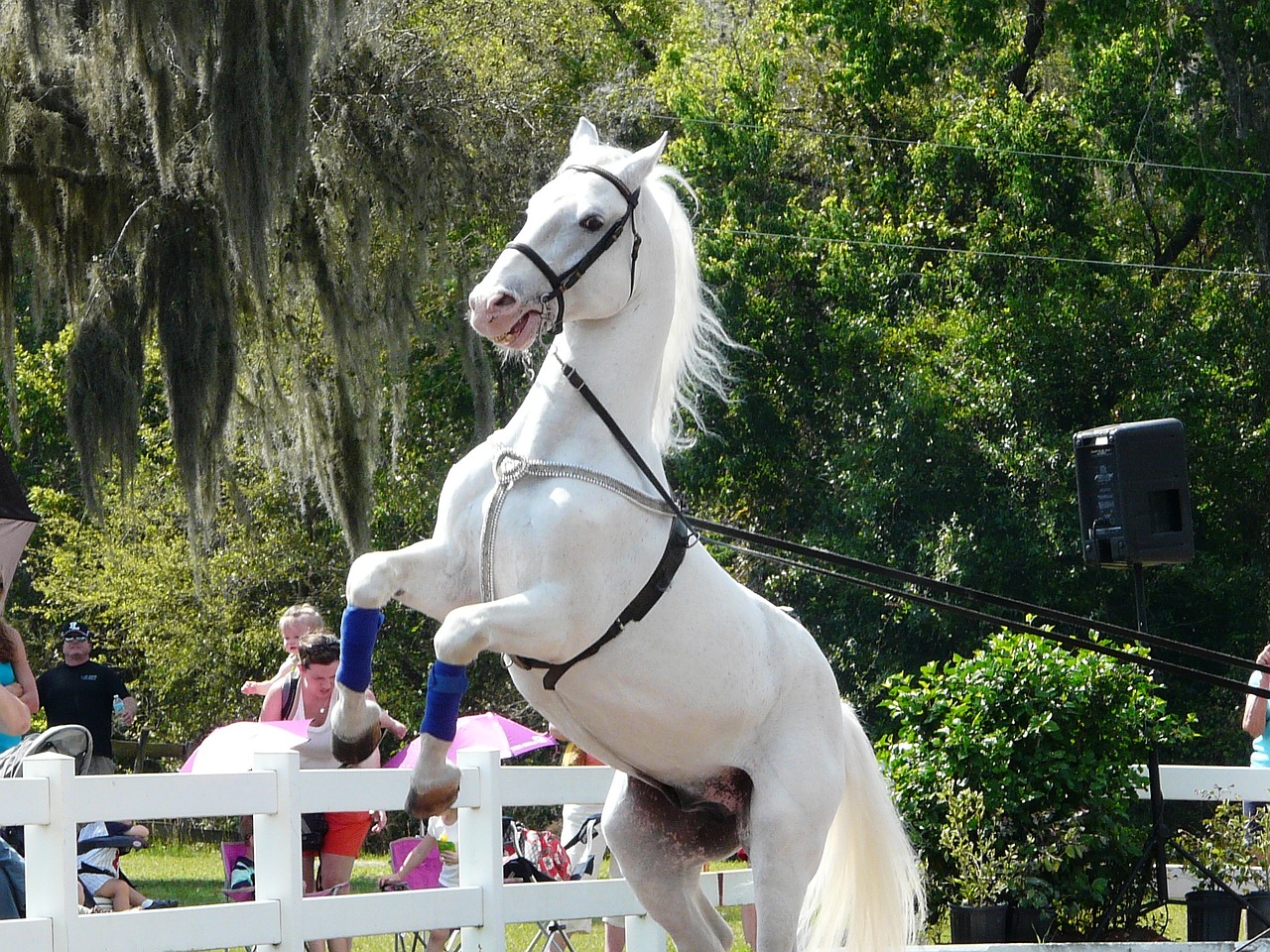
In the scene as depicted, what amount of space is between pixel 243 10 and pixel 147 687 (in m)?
11.6

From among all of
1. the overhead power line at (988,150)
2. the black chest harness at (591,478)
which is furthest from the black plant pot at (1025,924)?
the overhead power line at (988,150)

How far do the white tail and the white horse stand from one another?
39cm

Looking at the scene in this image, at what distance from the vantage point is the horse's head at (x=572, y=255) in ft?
10.9

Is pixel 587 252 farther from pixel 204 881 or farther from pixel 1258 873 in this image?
pixel 204 881

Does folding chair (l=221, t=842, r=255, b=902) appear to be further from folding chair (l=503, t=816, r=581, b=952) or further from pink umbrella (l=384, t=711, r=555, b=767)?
folding chair (l=503, t=816, r=581, b=952)

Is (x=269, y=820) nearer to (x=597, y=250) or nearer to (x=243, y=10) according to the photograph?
(x=597, y=250)

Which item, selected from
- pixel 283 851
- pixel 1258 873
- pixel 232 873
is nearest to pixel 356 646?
pixel 283 851

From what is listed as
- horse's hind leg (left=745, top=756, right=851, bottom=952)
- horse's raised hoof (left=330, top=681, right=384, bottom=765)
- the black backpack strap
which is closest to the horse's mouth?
horse's raised hoof (left=330, top=681, right=384, bottom=765)

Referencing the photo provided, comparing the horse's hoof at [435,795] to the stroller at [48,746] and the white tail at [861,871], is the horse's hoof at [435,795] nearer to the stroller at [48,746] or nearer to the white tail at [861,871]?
the white tail at [861,871]

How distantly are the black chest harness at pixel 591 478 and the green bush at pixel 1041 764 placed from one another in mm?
3270

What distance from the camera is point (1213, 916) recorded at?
685 cm

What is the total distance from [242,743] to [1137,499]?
3937mm

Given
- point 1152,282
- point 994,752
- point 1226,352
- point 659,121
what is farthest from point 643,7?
point 994,752

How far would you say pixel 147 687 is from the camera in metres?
19.5
